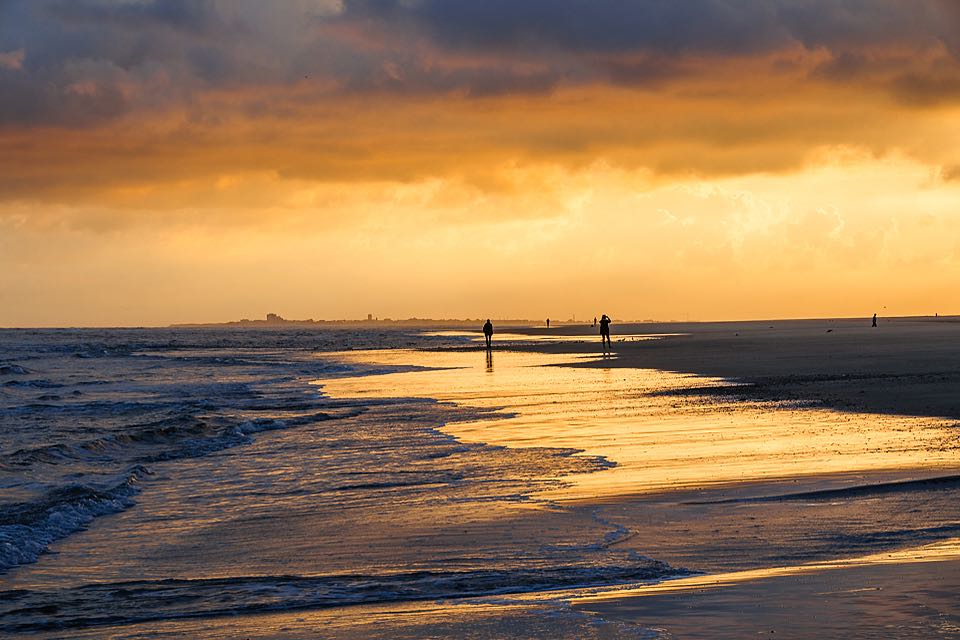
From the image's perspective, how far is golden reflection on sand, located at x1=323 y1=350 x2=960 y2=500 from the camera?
15430 millimetres

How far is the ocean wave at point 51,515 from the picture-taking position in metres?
12.1

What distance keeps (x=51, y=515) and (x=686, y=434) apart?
11.8m

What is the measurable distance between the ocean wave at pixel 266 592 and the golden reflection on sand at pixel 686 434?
436 centimetres

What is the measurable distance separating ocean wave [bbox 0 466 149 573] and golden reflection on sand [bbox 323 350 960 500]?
6.34 meters

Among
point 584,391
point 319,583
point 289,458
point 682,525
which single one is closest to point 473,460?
point 289,458

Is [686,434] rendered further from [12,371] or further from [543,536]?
[12,371]

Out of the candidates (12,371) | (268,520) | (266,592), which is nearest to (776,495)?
(268,520)

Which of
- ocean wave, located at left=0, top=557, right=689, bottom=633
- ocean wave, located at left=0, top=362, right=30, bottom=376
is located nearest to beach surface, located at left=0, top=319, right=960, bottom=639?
ocean wave, located at left=0, top=557, right=689, bottom=633

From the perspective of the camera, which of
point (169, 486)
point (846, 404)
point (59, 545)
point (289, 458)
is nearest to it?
point (59, 545)

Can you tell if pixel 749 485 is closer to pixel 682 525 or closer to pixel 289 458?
pixel 682 525

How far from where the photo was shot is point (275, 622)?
28.6 feet

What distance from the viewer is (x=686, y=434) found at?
20766 mm

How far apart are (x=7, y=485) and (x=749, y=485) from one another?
39.8 feet

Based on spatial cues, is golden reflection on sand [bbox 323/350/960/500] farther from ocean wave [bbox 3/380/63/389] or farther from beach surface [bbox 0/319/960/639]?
ocean wave [bbox 3/380/63/389]
